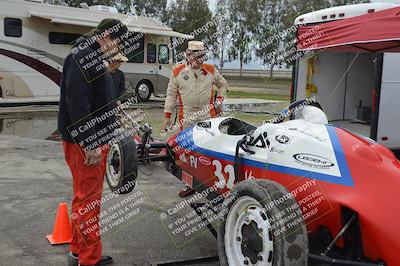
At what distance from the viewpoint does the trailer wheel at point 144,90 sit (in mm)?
20594

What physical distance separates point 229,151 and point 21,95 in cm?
1417

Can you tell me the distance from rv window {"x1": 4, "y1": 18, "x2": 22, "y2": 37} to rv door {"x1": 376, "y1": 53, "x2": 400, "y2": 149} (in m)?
12.6

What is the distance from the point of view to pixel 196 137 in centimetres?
478

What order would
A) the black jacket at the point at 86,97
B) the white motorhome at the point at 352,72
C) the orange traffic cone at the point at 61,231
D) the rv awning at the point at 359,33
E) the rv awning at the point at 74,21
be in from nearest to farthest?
the black jacket at the point at 86,97 → the orange traffic cone at the point at 61,231 → the rv awning at the point at 359,33 → the white motorhome at the point at 352,72 → the rv awning at the point at 74,21

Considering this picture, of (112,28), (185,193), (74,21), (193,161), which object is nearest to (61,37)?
(74,21)

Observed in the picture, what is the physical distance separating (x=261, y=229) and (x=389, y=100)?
6.46m

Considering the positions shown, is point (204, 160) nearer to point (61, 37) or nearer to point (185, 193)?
point (185, 193)

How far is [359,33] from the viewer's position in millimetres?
7203

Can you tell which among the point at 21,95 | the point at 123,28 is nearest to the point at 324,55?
the point at 123,28

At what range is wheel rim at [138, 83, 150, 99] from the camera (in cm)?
2064

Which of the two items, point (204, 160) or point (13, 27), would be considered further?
point (13, 27)

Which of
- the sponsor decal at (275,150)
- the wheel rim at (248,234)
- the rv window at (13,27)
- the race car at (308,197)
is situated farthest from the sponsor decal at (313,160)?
the rv window at (13,27)

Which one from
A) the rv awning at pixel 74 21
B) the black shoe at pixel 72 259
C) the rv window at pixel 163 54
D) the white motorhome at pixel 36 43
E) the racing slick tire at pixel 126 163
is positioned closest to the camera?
the black shoe at pixel 72 259

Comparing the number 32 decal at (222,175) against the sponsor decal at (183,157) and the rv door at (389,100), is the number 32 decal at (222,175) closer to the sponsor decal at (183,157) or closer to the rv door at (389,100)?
the sponsor decal at (183,157)
